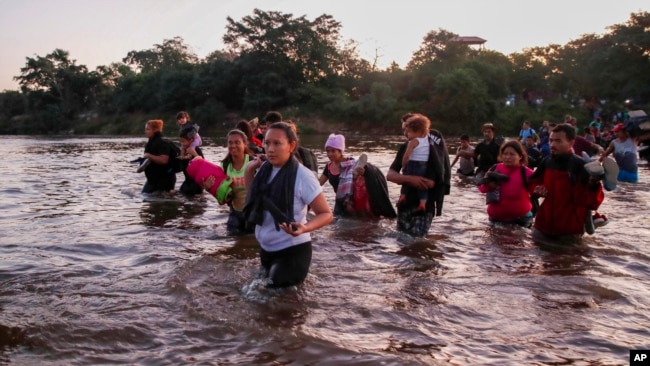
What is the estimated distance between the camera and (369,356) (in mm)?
3488

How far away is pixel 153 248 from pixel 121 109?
6500 centimetres

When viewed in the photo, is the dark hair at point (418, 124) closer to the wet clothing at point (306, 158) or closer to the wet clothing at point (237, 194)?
the wet clothing at point (306, 158)

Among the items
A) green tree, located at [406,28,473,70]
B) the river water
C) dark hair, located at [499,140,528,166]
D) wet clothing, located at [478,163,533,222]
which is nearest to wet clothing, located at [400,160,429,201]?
the river water

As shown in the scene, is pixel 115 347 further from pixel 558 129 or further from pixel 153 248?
pixel 558 129

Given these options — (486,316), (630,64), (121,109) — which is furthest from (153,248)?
(121,109)

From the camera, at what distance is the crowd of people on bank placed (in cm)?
410

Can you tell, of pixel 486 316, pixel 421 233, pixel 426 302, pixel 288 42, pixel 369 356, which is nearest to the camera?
pixel 369 356

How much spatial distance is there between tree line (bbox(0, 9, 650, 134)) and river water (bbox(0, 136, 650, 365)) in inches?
1530

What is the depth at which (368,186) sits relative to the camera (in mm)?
7805

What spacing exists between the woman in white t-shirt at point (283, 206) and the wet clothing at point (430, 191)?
2362mm

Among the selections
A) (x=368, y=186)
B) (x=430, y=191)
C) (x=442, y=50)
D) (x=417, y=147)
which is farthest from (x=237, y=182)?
(x=442, y=50)

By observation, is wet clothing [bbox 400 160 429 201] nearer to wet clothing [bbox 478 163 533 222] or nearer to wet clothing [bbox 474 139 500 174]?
wet clothing [bbox 478 163 533 222]

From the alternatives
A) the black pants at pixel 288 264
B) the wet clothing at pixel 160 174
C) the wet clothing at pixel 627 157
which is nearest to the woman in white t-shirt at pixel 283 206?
the black pants at pixel 288 264

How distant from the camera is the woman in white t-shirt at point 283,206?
403 cm
